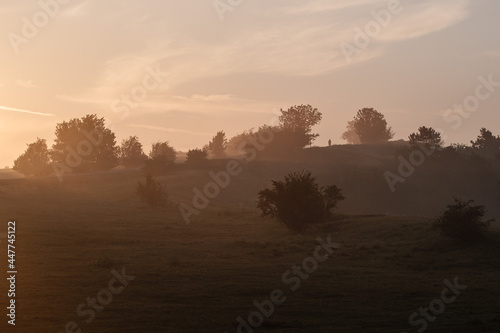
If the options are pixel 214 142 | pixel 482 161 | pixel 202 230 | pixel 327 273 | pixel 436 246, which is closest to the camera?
pixel 327 273

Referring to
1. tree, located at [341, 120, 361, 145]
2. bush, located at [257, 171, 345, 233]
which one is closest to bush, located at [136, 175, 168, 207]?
bush, located at [257, 171, 345, 233]

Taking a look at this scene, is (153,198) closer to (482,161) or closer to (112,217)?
→ (112,217)

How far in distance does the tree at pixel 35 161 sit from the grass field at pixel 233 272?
194 feet

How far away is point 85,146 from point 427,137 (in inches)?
2537

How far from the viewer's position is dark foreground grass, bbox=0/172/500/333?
56.0ft

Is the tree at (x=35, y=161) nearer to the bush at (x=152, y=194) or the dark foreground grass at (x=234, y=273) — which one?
the bush at (x=152, y=194)

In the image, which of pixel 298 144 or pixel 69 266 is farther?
pixel 298 144

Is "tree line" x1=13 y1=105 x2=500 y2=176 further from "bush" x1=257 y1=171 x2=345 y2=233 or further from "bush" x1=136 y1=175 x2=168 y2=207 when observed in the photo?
"bush" x1=257 y1=171 x2=345 y2=233

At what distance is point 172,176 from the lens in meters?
83.4

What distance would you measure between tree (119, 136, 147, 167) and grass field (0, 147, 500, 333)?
6221 cm

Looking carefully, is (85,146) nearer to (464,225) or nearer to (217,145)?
(217,145)

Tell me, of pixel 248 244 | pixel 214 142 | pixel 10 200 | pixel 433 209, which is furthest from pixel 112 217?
pixel 214 142

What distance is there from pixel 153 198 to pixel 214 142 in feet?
242

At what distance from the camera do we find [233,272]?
25875mm
